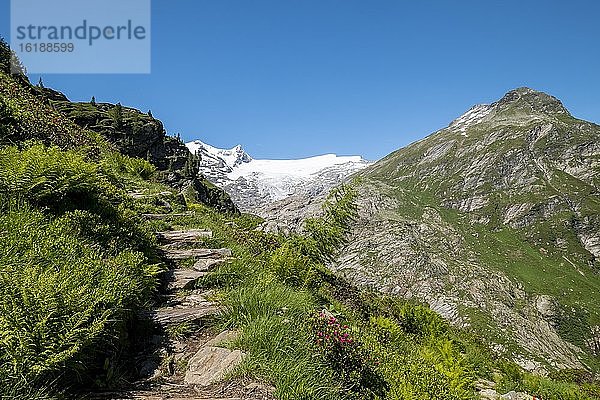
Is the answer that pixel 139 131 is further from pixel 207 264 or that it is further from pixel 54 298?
pixel 54 298

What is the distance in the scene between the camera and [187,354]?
533cm

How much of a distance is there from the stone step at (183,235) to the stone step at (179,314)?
398cm

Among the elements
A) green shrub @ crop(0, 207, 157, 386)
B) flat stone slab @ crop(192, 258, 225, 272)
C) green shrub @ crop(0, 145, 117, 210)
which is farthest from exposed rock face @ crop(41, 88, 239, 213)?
green shrub @ crop(0, 207, 157, 386)

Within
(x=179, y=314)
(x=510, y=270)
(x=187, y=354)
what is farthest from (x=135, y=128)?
(x=510, y=270)

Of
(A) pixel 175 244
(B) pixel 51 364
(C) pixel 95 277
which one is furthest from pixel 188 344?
(A) pixel 175 244

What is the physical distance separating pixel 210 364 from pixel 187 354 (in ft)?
1.85

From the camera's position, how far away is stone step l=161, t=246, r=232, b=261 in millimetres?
8906

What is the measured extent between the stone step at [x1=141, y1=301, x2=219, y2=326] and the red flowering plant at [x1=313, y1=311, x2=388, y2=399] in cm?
176

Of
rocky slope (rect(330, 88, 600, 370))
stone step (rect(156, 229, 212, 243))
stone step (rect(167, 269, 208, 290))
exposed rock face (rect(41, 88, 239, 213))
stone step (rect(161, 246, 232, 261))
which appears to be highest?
exposed rock face (rect(41, 88, 239, 213))

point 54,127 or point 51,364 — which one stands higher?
point 54,127

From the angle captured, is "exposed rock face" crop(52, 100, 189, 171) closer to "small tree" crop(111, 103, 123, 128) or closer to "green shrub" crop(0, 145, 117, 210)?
"small tree" crop(111, 103, 123, 128)

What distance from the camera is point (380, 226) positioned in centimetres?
18125

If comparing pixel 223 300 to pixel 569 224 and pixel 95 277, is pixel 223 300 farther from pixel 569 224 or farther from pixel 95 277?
pixel 569 224

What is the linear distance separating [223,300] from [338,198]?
7134 millimetres
